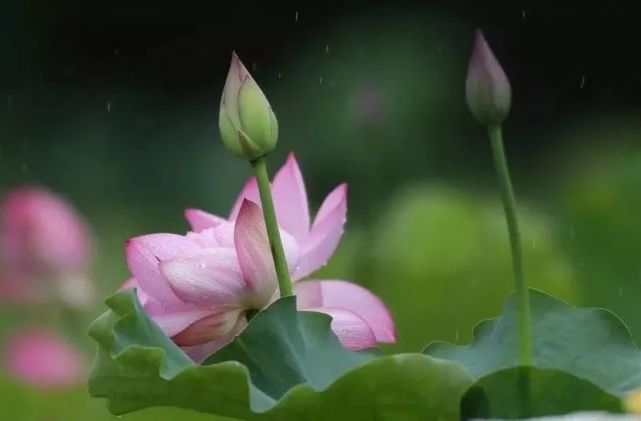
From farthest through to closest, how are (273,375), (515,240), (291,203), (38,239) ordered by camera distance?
(38,239)
(291,203)
(273,375)
(515,240)

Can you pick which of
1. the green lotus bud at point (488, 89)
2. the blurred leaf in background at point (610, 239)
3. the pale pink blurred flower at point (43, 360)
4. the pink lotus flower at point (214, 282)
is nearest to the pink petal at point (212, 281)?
the pink lotus flower at point (214, 282)

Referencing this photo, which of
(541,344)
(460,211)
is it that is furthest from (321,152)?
(541,344)

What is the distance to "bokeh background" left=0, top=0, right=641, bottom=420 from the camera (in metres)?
2.05

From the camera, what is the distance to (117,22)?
4.39 m

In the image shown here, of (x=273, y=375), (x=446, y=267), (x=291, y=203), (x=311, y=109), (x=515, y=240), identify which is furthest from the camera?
(x=311, y=109)

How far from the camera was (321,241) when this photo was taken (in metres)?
0.75

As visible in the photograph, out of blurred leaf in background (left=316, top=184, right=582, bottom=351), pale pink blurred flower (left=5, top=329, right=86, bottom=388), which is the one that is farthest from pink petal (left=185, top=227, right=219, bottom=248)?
pale pink blurred flower (left=5, top=329, right=86, bottom=388)

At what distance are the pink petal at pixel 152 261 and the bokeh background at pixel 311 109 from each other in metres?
0.60

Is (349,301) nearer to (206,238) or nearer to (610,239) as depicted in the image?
(206,238)

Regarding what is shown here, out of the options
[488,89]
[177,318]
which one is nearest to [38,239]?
[177,318]

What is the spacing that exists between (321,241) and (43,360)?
659mm

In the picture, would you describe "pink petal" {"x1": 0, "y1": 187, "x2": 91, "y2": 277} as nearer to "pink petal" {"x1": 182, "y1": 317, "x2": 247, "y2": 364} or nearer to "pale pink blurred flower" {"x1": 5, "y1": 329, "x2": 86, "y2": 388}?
"pale pink blurred flower" {"x1": 5, "y1": 329, "x2": 86, "y2": 388}

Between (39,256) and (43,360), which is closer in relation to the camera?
(43,360)

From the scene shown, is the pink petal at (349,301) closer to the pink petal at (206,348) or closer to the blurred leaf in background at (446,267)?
the pink petal at (206,348)
